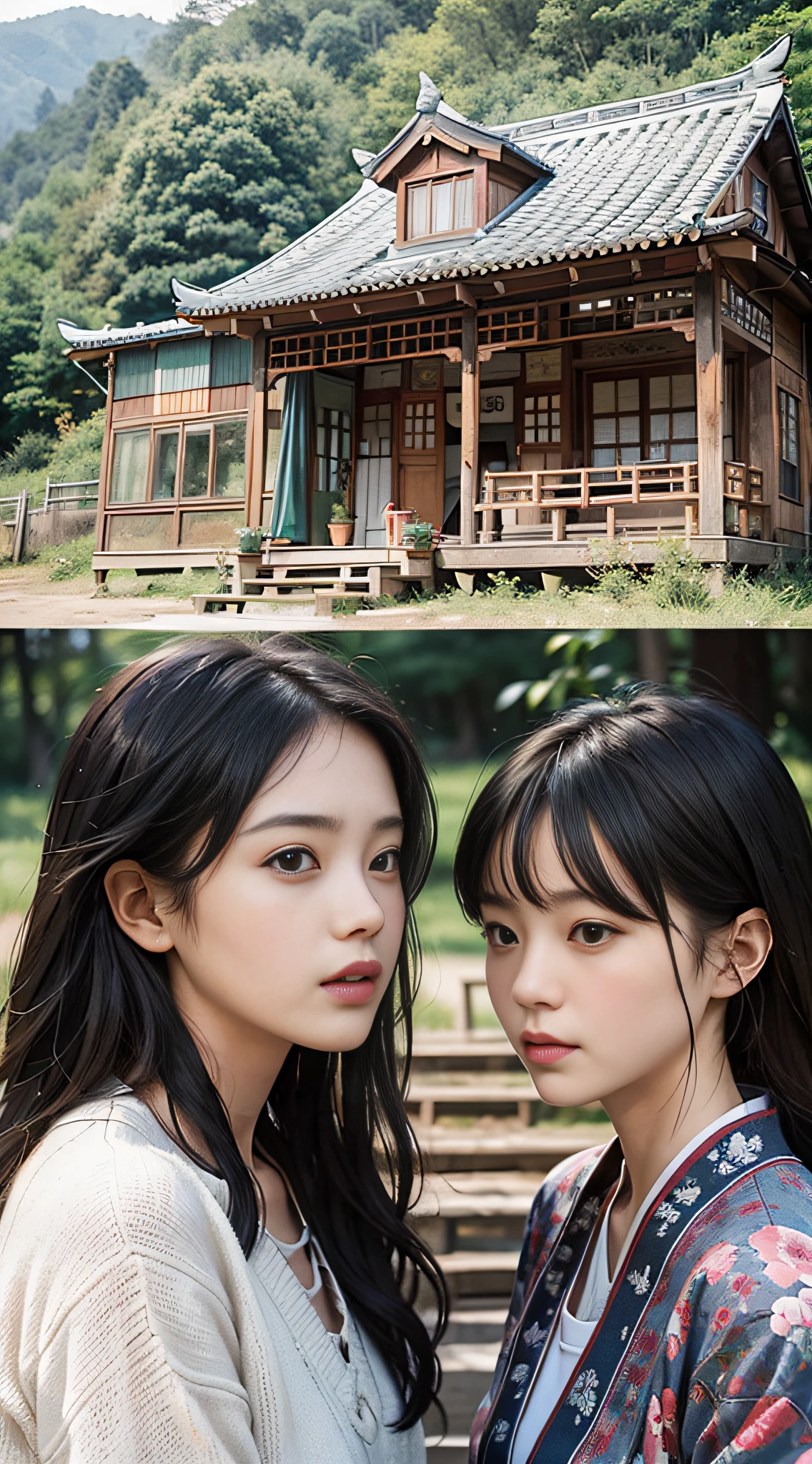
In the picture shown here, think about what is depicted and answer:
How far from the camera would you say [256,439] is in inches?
86.7

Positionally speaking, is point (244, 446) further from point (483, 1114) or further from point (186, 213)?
point (483, 1114)

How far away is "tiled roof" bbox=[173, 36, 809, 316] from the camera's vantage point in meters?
1.90

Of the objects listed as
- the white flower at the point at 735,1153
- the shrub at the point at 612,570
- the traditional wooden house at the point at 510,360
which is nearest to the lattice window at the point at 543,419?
the traditional wooden house at the point at 510,360

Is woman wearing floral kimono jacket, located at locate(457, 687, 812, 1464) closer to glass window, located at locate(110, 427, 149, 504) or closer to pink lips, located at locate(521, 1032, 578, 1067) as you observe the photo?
pink lips, located at locate(521, 1032, 578, 1067)

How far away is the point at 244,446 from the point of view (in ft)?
7.27

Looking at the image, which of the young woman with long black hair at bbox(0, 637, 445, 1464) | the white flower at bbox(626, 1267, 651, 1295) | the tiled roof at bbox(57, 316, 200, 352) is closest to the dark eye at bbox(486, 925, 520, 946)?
the young woman with long black hair at bbox(0, 637, 445, 1464)

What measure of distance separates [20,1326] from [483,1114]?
215cm

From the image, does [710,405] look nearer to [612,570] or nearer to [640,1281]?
[612,570]

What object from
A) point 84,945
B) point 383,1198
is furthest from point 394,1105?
point 84,945

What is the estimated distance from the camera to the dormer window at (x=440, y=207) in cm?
209

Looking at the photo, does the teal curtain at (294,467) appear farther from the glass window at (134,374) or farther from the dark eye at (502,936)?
the dark eye at (502,936)

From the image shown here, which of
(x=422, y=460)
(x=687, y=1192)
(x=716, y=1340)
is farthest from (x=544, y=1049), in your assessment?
(x=422, y=460)

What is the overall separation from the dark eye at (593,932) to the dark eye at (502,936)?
11 cm

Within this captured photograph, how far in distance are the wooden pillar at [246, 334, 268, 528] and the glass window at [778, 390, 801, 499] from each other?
102cm
